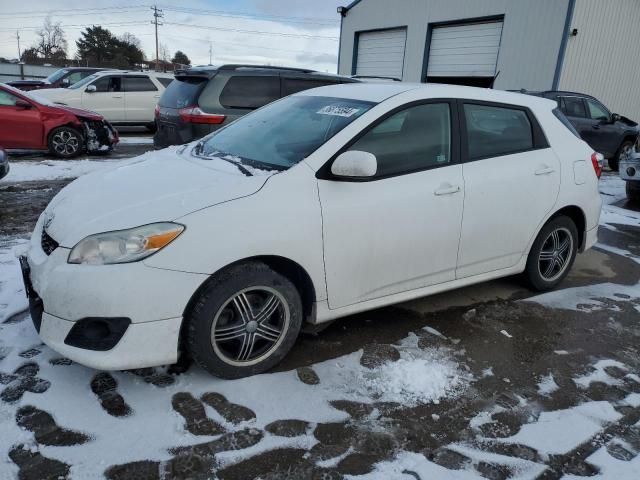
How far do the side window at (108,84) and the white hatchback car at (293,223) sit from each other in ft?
34.6

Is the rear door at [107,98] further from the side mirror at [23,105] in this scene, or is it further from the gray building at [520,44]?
the gray building at [520,44]

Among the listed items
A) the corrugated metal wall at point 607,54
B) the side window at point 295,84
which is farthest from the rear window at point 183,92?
the corrugated metal wall at point 607,54

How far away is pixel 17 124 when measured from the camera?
9070 mm

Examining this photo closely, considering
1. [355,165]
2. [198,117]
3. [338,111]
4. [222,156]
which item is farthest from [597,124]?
[222,156]

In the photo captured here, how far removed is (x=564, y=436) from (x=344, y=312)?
4.45 ft

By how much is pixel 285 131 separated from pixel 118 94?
11170 mm

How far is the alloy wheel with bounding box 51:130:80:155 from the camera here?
31.0ft

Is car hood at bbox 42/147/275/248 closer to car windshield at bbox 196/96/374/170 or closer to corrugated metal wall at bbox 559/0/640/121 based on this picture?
car windshield at bbox 196/96/374/170

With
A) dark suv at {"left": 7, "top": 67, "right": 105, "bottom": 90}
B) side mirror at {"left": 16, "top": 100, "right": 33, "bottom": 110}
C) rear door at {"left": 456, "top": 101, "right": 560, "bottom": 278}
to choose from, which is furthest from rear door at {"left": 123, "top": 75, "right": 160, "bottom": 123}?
rear door at {"left": 456, "top": 101, "right": 560, "bottom": 278}

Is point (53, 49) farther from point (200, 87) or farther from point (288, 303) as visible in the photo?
point (288, 303)

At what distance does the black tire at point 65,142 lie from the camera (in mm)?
9422

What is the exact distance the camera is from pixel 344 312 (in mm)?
3189

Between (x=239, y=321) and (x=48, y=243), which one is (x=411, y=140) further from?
(x=48, y=243)

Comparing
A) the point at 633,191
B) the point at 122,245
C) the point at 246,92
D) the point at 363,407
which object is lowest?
the point at 363,407
